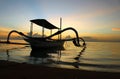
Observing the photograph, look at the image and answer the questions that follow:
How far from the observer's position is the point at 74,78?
35.1ft

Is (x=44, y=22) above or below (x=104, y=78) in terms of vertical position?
above

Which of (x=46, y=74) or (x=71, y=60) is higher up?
(x=46, y=74)

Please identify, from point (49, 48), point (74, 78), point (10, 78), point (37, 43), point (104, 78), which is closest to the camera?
point (10, 78)

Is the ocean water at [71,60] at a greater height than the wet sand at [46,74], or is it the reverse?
the wet sand at [46,74]

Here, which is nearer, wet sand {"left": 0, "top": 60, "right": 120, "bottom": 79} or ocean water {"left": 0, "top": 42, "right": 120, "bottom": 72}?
wet sand {"left": 0, "top": 60, "right": 120, "bottom": 79}

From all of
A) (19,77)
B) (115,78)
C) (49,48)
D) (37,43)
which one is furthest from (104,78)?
(49,48)

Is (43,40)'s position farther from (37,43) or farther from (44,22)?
(44,22)

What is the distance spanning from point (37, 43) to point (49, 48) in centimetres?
777

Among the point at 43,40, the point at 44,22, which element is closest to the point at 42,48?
the point at 43,40

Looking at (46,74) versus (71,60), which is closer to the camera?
(46,74)

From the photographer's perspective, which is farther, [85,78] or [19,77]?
[85,78]

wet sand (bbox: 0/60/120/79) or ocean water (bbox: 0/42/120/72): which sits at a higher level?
wet sand (bbox: 0/60/120/79)

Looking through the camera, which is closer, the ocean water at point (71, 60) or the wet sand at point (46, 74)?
the wet sand at point (46, 74)

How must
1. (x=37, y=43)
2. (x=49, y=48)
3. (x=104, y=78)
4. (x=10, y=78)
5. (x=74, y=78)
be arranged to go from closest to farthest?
(x=10, y=78), (x=74, y=78), (x=104, y=78), (x=37, y=43), (x=49, y=48)
